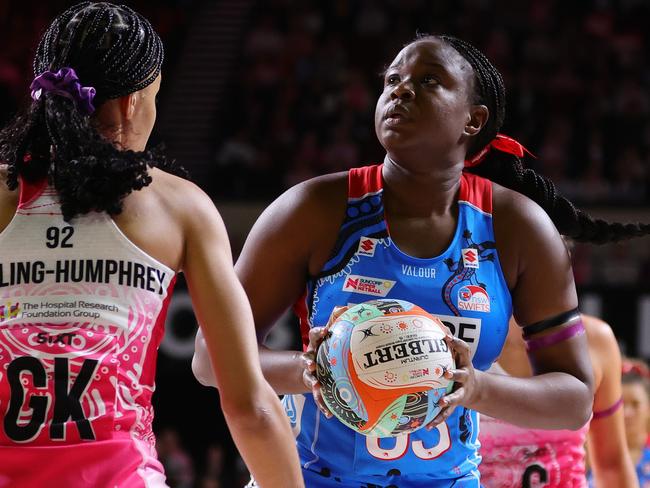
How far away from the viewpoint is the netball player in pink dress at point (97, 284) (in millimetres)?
2033

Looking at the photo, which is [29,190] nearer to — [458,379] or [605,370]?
[458,379]

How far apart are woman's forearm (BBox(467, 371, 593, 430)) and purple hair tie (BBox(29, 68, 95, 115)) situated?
3.79 feet

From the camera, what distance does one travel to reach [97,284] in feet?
6.86

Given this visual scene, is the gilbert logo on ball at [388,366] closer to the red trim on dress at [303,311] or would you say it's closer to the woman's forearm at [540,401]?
the woman's forearm at [540,401]

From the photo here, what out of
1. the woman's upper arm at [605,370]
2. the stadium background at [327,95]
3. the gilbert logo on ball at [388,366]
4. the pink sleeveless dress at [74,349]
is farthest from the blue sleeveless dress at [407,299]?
the stadium background at [327,95]

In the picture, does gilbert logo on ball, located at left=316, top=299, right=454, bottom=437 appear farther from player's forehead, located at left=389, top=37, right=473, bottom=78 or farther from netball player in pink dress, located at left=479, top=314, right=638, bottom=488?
netball player in pink dress, located at left=479, top=314, right=638, bottom=488

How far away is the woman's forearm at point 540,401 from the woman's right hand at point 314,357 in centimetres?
39

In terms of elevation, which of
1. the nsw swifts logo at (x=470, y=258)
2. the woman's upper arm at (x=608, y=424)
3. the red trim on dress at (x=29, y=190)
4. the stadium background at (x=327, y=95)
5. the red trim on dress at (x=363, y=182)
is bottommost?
the stadium background at (x=327, y=95)

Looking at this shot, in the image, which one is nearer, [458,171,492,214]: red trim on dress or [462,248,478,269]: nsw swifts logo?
[462,248,478,269]: nsw swifts logo

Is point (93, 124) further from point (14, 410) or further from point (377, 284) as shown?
point (377, 284)

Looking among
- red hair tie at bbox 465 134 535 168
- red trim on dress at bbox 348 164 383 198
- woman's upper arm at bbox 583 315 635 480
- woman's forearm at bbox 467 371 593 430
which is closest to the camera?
woman's forearm at bbox 467 371 593 430

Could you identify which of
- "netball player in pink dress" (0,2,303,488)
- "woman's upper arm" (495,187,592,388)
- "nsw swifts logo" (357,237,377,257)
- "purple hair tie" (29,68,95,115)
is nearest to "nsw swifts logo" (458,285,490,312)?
"woman's upper arm" (495,187,592,388)

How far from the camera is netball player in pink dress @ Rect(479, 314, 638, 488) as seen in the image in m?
3.42

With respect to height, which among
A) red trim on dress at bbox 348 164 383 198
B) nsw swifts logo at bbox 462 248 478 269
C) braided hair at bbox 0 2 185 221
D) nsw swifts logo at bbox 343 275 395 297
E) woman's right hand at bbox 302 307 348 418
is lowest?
woman's right hand at bbox 302 307 348 418
